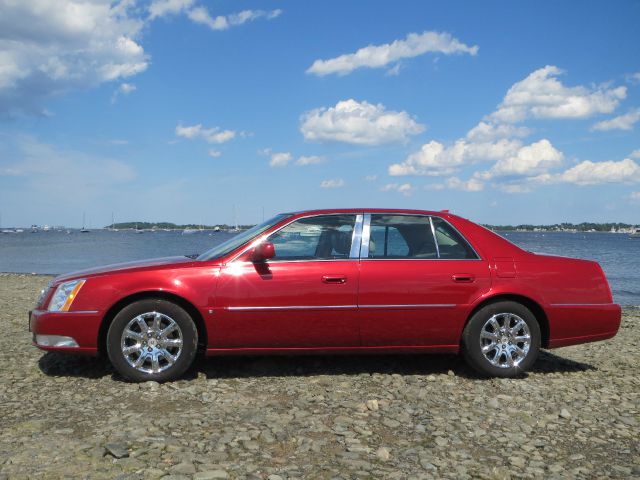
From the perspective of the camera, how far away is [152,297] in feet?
16.9

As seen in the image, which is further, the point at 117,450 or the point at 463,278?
the point at 463,278

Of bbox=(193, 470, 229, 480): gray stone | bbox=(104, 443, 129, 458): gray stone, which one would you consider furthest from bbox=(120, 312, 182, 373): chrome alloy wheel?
bbox=(193, 470, 229, 480): gray stone

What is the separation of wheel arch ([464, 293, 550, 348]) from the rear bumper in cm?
5

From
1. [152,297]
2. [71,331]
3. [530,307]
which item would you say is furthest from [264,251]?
[530,307]

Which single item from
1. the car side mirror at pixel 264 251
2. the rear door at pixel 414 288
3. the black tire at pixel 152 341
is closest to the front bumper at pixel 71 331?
the black tire at pixel 152 341

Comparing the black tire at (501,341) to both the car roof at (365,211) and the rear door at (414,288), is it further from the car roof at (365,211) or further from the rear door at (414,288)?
the car roof at (365,211)

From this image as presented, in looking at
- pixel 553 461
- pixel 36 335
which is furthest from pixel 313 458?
pixel 36 335

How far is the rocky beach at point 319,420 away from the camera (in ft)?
11.1

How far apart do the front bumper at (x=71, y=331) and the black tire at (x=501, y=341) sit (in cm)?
339

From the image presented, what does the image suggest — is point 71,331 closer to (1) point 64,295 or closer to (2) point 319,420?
(1) point 64,295

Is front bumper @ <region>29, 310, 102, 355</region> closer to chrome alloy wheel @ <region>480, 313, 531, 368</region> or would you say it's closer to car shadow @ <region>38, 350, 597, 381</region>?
car shadow @ <region>38, 350, 597, 381</region>

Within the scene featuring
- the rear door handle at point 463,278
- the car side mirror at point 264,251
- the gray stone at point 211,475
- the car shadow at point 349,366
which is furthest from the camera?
the car shadow at point 349,366

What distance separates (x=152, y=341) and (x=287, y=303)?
126cm

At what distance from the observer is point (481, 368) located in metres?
5.36
